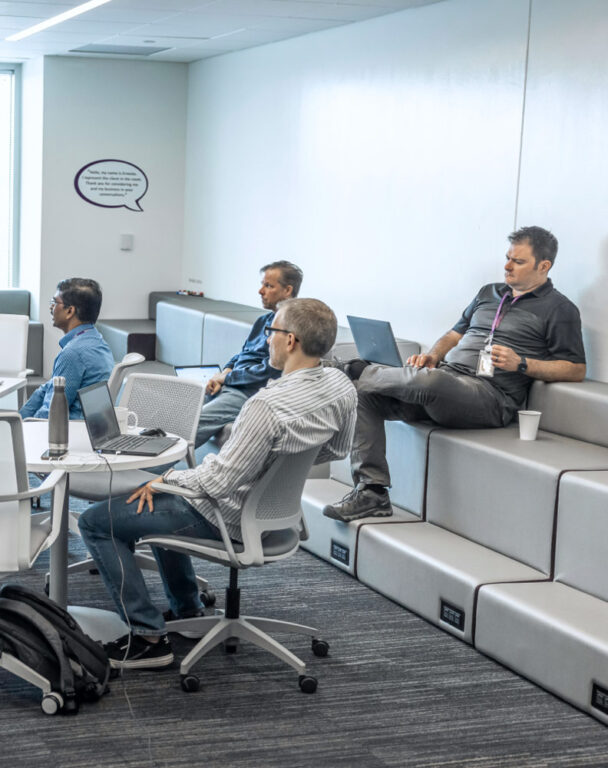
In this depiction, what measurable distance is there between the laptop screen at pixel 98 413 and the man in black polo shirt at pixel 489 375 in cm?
131

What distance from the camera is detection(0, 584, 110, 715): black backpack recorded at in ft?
10.8

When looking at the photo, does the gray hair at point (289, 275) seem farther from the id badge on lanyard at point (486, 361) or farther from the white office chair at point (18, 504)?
the white office chair at point (18, 504)

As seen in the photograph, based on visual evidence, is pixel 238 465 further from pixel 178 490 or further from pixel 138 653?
pixel 138 653

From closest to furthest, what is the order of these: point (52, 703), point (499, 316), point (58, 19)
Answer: point (52, 703) → point (499, 316) → point (58, 19)

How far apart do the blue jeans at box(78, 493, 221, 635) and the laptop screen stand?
26 cm

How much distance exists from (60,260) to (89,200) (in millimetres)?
540

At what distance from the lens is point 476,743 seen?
3203mm

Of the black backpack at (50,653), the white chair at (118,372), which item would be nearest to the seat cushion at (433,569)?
the white chair at (118,372)

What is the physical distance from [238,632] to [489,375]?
174cm

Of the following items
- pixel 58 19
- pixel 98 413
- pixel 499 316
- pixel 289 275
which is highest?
pixel 58 19

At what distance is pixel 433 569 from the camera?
4.17 metres

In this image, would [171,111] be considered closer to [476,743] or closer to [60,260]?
[60,260]

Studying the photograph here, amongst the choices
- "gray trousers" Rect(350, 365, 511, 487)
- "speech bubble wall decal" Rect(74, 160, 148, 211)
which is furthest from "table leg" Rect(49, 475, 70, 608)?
"speech bubble wall decal" Rect(74, 160, 148, 211)

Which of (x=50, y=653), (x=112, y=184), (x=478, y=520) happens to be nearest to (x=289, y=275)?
(x=478, y=520)
